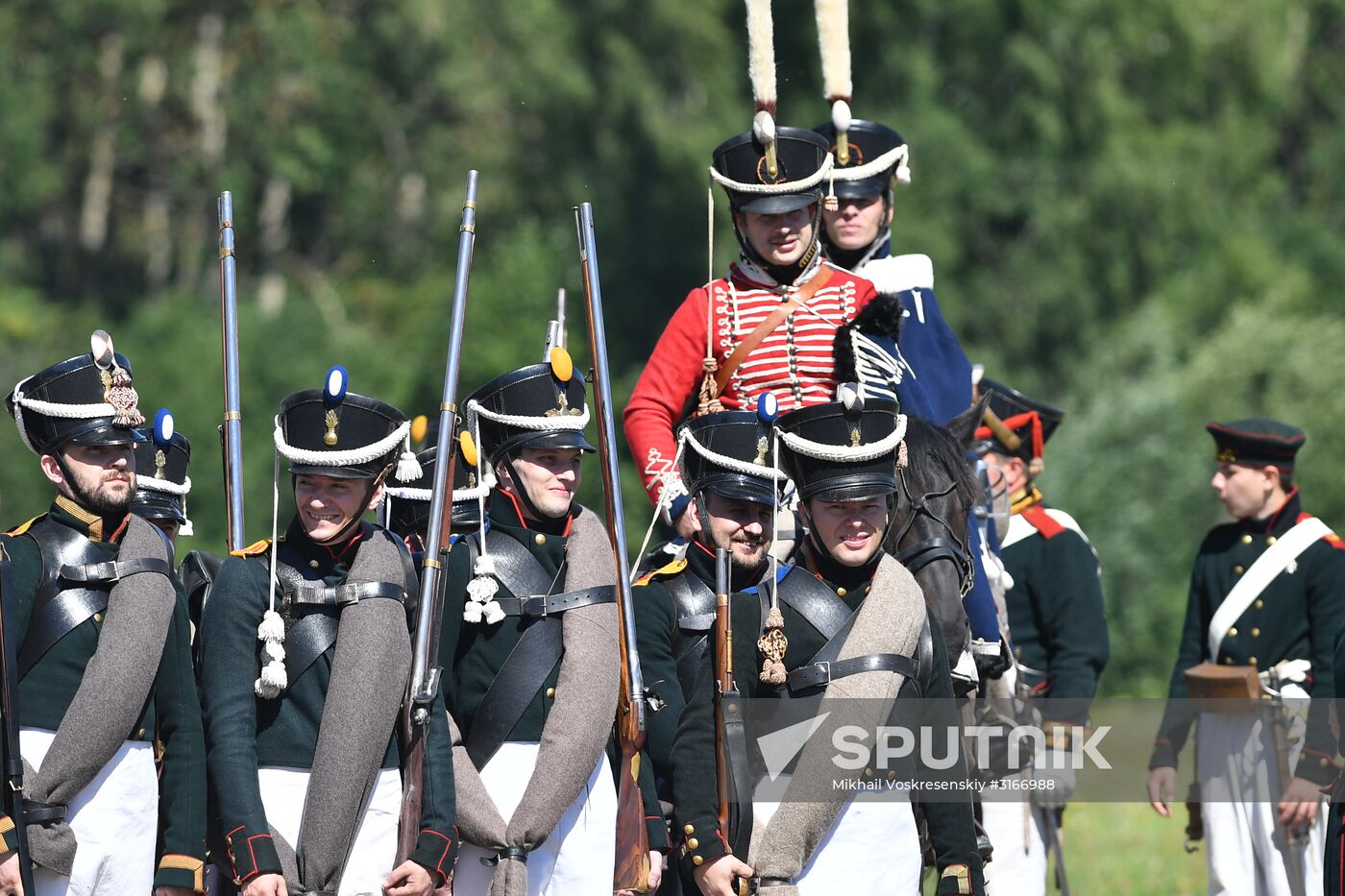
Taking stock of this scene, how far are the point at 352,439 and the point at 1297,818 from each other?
5.25 metres

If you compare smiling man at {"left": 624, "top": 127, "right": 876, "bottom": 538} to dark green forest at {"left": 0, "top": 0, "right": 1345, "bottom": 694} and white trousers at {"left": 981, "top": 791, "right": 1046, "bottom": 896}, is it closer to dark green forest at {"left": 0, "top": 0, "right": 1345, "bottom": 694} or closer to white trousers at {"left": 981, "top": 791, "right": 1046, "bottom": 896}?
white trousers at {"left": 981, "top": 791, "right": 1046, "bottom": 896}

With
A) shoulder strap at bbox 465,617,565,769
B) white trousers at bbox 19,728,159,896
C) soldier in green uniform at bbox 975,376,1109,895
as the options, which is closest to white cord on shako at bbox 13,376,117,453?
white trousers at bbox 19,728,159,896

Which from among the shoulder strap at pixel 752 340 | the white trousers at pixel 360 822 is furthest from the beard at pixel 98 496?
the shoulder strap at pixel 752 340

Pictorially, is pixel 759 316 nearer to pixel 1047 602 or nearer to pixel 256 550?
pixel 256 550

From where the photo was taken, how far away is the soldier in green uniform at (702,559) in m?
7.43

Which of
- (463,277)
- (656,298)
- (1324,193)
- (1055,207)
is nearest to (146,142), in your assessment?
(656,298)

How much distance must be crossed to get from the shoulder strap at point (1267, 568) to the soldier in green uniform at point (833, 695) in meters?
4.11

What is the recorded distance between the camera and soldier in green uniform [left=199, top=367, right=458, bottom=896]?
6.57m

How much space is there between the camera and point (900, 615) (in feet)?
22.0

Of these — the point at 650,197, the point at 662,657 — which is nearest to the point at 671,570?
the point at 662,657

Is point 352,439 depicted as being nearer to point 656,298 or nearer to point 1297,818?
point 1297,818

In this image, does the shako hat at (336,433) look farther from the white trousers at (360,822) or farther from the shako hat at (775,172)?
the shako hat at (775,172)

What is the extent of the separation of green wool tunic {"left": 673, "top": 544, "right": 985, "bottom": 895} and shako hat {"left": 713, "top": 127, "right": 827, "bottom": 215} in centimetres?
193

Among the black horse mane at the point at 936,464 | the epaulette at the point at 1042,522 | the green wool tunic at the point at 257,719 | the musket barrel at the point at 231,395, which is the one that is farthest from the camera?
the epaulette at the point at 1042,522
